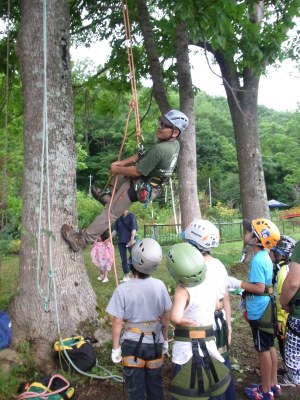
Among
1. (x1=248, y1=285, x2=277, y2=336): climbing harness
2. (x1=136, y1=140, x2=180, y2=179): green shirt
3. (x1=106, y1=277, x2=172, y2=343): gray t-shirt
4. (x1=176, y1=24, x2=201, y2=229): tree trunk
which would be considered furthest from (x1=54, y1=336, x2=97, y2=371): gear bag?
(x1=176, y1=24, x2=201, y2=229): tree trunk

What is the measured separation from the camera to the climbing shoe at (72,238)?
397cm

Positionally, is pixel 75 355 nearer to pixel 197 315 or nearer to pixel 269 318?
pixel 197 315

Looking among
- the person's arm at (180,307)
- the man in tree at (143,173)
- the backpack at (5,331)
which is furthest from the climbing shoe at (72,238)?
the person's arm at (180,307)

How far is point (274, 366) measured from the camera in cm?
355

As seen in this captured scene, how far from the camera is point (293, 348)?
8.78 feet

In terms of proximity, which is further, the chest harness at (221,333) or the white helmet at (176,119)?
the white helmet at (176,119)

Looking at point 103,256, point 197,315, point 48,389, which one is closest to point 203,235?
point 197,315

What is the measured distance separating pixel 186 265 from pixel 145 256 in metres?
0.42

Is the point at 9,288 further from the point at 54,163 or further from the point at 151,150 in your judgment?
the point at 151,150

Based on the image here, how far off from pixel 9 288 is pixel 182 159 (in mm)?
3862

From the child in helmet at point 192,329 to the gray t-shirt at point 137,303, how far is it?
341 mm

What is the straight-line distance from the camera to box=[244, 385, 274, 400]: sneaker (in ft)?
11.3

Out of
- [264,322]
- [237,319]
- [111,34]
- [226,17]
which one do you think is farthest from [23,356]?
[111,34]

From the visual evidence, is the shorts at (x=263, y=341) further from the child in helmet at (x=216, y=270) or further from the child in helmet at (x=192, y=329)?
the child in helmet at (x=192, y=329)
